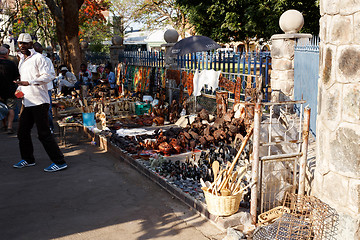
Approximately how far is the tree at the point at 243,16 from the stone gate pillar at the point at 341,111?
41.3 feet

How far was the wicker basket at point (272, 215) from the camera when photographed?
14.7ft

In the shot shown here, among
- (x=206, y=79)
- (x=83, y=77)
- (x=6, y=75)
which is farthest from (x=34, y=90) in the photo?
(x=83, y=77)

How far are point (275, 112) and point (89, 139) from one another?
4.92 m

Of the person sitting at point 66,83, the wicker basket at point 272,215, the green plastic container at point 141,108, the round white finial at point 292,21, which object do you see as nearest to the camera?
the wicker basket at point 272,215

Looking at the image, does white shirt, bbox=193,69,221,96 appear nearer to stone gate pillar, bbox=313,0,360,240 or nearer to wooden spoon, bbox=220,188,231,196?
wooden spoon, bbox=220,188,231,196

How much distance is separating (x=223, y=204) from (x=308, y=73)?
13.6 ft

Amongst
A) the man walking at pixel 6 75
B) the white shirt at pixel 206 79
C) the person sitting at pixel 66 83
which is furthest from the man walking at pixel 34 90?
the person sitting at pixel 66 83

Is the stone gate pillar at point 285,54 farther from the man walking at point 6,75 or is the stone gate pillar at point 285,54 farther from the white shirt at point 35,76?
the man walking at point 6,75

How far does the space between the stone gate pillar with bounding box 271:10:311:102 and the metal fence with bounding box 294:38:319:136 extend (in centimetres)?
18

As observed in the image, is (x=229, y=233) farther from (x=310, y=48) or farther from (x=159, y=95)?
(x=159, y=95)

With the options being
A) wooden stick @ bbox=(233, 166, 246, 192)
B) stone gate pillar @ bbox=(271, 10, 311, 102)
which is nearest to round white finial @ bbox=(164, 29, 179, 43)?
stone gate pillar @ bbox=(271, 10, 311, 102)

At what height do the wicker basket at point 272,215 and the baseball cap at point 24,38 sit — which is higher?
the baseball cap at point 24,38

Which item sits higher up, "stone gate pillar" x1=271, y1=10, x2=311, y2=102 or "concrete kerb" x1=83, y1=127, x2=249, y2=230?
"stone gate pillar" x1=271, y1=10, x2=311, y2=102

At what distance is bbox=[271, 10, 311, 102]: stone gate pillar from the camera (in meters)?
8.50
